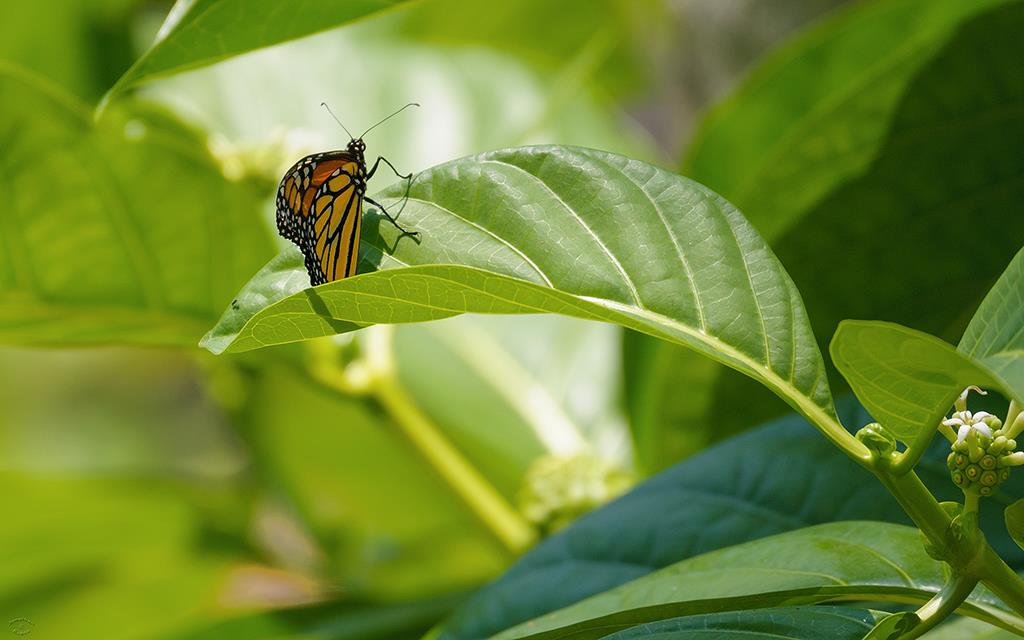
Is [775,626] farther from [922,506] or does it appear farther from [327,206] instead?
[327,206]

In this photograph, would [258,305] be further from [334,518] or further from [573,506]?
[334,518]

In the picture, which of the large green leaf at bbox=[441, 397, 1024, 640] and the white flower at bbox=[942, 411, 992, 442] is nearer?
the white flower at bbox=[942, 411, 992, 442]

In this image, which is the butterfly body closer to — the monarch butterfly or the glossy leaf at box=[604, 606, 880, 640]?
the monarch butterfly

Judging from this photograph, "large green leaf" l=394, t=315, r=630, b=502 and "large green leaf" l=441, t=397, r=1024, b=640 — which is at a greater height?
"large green leaf" l=394, t=315, r=630, b=502

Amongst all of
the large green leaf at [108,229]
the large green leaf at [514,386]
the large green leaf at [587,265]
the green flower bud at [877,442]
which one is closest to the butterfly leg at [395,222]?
the large green leaf at [587,265]

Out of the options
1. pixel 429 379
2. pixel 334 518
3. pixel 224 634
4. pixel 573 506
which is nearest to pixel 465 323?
pixel 429 379

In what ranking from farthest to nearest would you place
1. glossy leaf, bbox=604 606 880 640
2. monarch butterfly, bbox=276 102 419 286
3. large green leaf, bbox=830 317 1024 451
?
monarch butterfly, bbox=276 102 419 286
glossy leaf, bbox=604 606 880 640
large green leaf, bbox=830 317 1024 451

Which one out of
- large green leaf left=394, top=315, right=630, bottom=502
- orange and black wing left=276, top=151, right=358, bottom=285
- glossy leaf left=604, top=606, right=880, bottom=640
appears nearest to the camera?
glossy leaf left=604, top=606, right=880, bottom=640

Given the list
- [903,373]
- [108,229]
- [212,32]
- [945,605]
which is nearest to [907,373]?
[903,373]

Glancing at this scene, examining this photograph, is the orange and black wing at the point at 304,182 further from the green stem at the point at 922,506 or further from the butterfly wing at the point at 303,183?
the green stem at the point at 922,506

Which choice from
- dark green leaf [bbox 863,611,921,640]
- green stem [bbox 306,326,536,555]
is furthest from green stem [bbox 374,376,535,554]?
dark green leaf [bbox 863,611,921,640]
